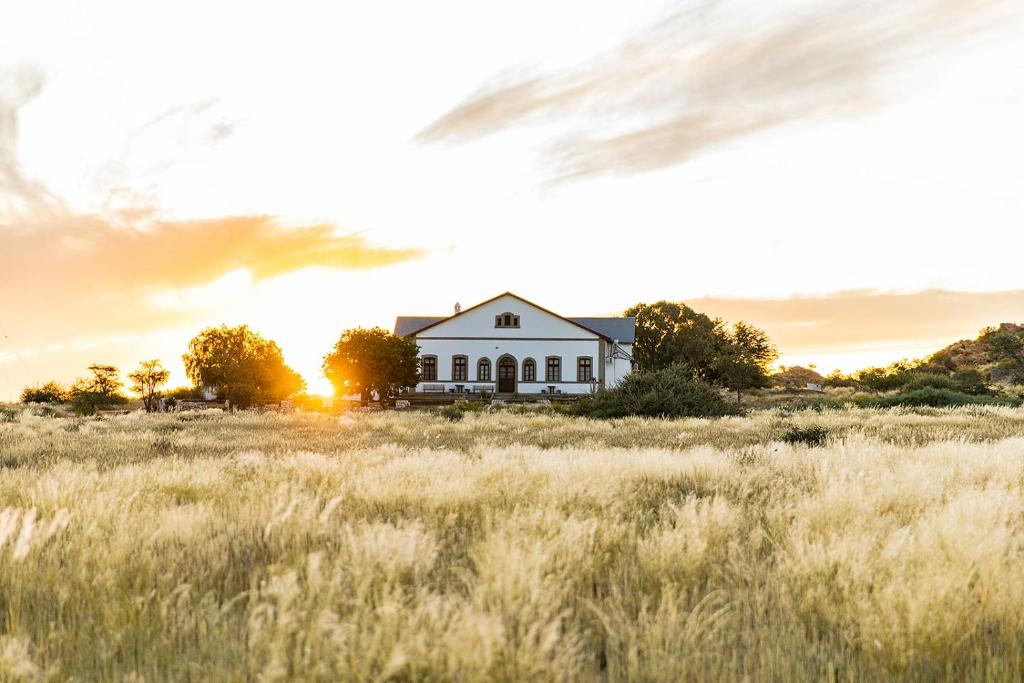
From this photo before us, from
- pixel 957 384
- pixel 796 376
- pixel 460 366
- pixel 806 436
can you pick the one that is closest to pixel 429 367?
pixel 460 366

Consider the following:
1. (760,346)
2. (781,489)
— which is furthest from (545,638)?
(760,346)

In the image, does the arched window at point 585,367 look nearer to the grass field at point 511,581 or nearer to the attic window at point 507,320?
the attic window at point 507,320

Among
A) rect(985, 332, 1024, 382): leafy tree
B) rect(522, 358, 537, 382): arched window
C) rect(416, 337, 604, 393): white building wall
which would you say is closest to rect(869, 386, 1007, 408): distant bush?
rect(985, 332, 1024, 382): leafy tree

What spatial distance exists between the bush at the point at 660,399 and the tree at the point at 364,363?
22792 millimetres

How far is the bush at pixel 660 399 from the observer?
23453mm

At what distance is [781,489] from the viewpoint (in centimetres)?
657

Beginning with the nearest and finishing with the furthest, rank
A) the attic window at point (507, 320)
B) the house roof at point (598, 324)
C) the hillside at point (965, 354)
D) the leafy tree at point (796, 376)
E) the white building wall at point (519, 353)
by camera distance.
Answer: the white building wall at point (519, 353) < the attic window at point (507, 320) < the house roof at point (598, 324) < the hillside at point (965, 354) < the leafy tree at point (796, 376)

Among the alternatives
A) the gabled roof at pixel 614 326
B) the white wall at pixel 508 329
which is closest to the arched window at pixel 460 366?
the white wall at pixel 508 329

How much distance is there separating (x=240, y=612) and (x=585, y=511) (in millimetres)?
2680

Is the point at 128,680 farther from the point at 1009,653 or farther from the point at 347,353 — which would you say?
the point at 347,353

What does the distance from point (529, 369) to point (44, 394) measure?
36.2 metres

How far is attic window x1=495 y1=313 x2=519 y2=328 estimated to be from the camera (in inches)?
2432

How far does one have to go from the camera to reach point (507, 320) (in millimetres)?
61844

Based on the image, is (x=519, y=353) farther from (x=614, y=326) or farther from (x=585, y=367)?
(x=614, y=326)
